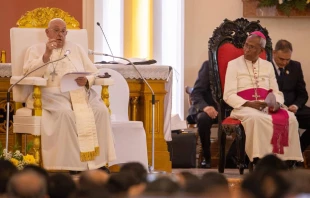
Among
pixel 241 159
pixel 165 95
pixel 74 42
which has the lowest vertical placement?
pixel 241 159

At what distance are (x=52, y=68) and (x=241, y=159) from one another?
189 centimetres

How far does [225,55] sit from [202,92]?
22.1 inches

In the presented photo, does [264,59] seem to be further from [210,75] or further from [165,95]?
[165,95]

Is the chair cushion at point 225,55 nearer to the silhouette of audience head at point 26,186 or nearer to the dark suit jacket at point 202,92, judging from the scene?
the dark suit jacket at point 202,92

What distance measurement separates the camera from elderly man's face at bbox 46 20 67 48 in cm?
646

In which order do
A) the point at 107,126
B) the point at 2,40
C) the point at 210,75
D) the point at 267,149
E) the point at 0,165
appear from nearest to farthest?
the point at 0,165, the point at 107,126, the point at 267,149, the point at 210,75, the point at 2,40

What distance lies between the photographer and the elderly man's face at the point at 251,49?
23.6 feet

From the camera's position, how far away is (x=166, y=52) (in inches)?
358

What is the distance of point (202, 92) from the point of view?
25.8ft

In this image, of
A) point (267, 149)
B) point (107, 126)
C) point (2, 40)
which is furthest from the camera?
point (2, 40)

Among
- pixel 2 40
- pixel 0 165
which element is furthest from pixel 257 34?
pixel 0 165

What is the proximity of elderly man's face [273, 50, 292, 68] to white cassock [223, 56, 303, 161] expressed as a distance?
603 mm

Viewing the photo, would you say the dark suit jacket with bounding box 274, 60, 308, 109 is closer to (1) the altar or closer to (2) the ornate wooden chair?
(2) the ornate wooden chair

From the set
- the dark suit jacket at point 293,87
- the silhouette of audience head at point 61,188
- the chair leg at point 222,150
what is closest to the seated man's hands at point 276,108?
the chair leg at point 222,150
